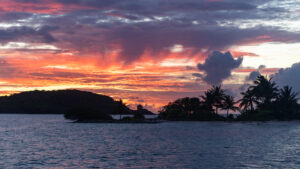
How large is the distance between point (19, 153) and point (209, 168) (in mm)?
26802

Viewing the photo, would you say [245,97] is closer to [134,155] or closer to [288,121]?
[288,121]

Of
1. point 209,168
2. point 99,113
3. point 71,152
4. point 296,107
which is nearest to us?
point 209,168

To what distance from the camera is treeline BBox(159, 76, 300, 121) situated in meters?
130

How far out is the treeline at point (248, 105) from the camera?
12950cm

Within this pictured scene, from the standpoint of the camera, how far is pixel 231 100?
5792 inches

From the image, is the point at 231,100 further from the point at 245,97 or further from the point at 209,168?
the point at 209,168

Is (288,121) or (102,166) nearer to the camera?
(102,166)

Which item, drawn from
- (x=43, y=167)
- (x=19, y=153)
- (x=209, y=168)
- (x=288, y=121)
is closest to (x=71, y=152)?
(x=19, y=153)

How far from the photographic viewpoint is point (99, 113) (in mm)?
159000

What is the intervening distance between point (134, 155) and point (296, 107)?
343ft

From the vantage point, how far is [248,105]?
452 ft

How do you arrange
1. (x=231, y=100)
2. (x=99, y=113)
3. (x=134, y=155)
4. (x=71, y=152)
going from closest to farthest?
(x=134, y=155)
(x=71, y=152)
(x=231, y=100)
(x=99, y=113)

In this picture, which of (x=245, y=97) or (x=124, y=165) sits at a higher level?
(x=245, y=97)

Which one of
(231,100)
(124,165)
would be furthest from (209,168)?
(231,100)
